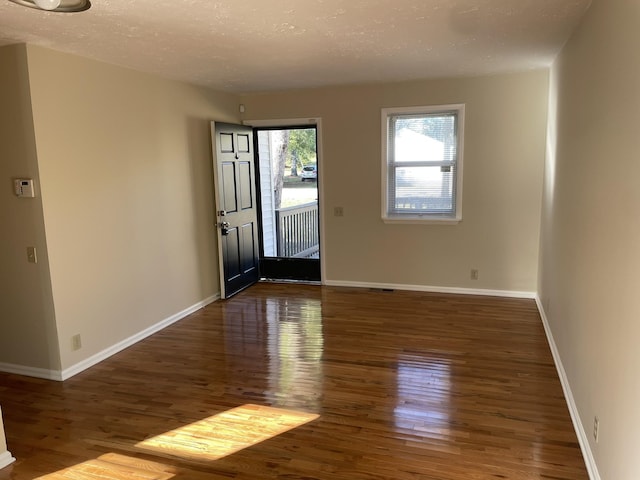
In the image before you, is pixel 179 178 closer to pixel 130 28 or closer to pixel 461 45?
pixel 130 28

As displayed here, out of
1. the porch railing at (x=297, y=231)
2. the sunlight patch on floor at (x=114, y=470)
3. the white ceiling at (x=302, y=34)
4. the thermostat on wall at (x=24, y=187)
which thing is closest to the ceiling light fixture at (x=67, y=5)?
the white ceiling at (x=302, y=34)

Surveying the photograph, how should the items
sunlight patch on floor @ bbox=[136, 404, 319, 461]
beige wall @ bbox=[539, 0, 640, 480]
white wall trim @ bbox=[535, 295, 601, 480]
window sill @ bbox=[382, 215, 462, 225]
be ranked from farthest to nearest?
window sill @ bbox=[382, 215, 462, 225]
sunlight patch on floor @ bbox=[136, 404, 319, 461]
white wall trim @ bbox=[535, 295, 601, 480]
beige wall @ bbox=[539, 0, 640, 480]

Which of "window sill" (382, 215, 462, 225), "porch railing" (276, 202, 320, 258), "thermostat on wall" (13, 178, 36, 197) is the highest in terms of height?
"thermostat on wall" (13, 178, 36, 197)

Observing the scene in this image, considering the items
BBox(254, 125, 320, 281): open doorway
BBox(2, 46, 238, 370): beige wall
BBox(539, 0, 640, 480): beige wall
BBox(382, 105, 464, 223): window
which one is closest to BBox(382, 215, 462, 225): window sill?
BBox(382, 105, 464, 223): window

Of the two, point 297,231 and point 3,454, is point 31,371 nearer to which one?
point 3,454

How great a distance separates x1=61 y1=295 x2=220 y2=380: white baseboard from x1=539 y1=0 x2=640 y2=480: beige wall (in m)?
3.39

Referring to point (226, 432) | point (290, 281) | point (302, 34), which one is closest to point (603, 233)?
point (302, 34)

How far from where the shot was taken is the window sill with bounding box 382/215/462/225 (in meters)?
5.21

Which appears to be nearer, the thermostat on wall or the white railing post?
the white railing post

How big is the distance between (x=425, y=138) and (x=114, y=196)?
3258mm

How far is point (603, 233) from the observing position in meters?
2.19

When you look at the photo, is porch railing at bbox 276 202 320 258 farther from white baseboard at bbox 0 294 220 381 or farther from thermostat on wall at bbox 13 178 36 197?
thermostat on wall at bbox 13 178 36 197

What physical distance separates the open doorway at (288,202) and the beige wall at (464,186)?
315 mm

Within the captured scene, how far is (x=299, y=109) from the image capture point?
556 cm
